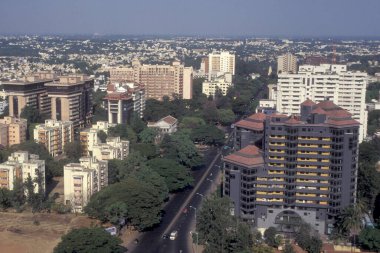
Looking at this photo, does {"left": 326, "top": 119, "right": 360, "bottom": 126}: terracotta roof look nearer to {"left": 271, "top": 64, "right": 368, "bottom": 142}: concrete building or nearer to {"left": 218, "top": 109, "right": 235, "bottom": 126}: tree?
{"left": 271, "top": 64, "right": 368, "bottom": 142}: concrete building

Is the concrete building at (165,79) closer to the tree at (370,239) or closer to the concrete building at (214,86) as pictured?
the concrete building at (214,86)

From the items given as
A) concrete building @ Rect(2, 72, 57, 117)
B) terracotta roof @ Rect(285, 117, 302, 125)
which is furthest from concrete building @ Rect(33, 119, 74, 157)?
terracotta roof @ Rect(285, 117, 302, 125)

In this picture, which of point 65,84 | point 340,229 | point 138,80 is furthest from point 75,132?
point 340,229

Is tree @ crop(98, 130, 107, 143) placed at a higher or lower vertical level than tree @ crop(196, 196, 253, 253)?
higher

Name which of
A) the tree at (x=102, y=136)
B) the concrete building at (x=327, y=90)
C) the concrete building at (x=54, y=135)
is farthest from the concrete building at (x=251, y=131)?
the concrete building at (x=327, y=90)

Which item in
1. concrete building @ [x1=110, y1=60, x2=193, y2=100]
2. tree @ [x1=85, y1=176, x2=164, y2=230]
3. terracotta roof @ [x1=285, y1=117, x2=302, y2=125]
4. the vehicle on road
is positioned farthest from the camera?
concrete building @ [x1=110, y1=60, x2=193, y2=100]

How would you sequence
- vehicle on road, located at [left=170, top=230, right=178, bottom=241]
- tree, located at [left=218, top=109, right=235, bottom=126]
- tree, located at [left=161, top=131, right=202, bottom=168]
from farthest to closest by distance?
tree, located at [left=218, top=109, right=235, bottom=126] → tree, located at [left=161, top=131, right=202, bottom=168] → vehicle on road, located at [left=170, top=230, right=178, bottom=241]
